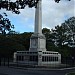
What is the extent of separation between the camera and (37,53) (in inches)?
2493

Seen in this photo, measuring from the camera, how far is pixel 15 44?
283ft

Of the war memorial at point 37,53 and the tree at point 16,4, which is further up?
the tree at point 16,4

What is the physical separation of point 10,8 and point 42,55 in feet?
171

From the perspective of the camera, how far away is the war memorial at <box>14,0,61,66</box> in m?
63.3

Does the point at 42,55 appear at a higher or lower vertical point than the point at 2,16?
lower

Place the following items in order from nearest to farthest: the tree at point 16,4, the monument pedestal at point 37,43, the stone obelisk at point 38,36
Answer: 1. the tree at point 16,4
2. the stone obelisk at point 38,36
3. the monument pedestal at point 37,43

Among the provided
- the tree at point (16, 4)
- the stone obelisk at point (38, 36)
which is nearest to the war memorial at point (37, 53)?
the stone obelisk at point (38, 36)

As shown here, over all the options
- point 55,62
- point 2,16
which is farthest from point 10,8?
point 55,62

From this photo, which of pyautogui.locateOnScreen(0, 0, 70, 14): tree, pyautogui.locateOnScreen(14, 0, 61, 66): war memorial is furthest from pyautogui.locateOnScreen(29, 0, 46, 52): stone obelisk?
pyautogui.locateOnScreen(0, 0, 70, 14): tree

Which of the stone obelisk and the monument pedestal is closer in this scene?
the stone obelisk

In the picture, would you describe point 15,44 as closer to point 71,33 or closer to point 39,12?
point 71,33

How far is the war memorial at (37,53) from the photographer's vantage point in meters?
63.3

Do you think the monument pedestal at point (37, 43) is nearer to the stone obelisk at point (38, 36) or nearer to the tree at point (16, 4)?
the stone obelisk at point (38, 36)

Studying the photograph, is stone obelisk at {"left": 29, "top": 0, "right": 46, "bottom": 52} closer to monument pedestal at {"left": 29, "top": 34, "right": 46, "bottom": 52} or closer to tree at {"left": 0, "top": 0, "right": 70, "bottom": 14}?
monument pedestal at {"left": 29, "top": 34, "right": 46, "bottom": 52}
